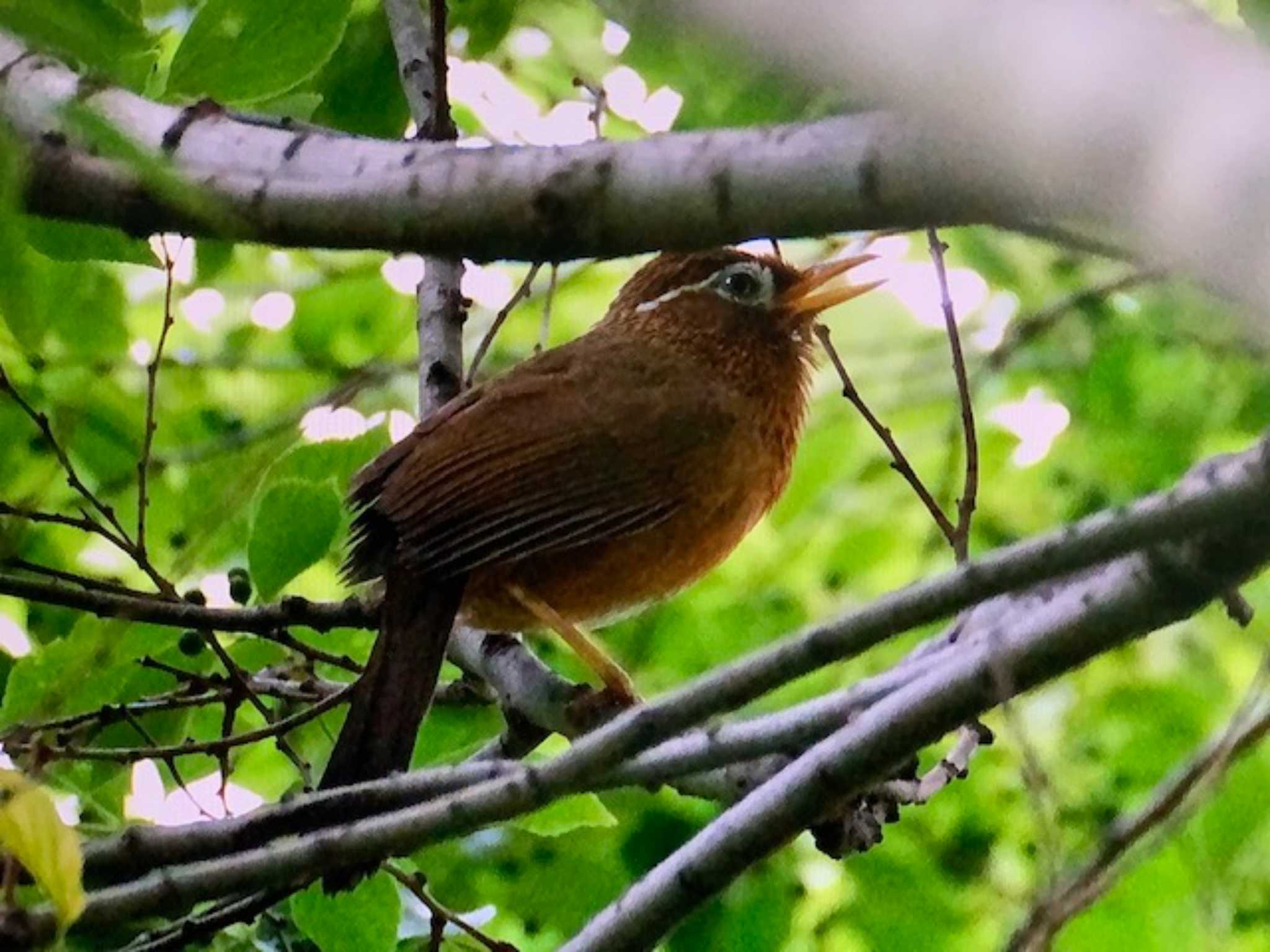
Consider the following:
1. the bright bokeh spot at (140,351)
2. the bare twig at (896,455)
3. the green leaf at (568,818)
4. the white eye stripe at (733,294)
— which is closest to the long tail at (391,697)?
the green leaf at (568,818)

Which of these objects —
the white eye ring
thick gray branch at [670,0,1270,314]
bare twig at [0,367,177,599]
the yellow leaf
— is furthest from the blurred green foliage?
thick gray branch at [670,0,1270,314]

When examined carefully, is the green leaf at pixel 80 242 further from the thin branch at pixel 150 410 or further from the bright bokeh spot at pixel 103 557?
the bright bokeh spot at pixel 103 557

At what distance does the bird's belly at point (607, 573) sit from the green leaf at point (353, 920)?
0.85m

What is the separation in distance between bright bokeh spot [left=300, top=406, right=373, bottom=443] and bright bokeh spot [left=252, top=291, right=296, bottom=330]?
0.92m

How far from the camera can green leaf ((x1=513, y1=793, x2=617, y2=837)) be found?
3.06 meters

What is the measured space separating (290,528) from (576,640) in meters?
0.66

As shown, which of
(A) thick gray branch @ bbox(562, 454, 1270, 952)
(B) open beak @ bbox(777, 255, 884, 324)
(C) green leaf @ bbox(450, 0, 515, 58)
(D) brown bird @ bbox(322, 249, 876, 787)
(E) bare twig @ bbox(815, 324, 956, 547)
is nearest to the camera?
(A) thick gray branch @ bbox(562, 454, 1270, 952)

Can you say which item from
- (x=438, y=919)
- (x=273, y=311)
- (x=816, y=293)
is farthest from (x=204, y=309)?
(x=438, y=919)

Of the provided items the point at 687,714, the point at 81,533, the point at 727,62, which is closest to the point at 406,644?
the point at 687,714

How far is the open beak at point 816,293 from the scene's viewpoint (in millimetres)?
4184

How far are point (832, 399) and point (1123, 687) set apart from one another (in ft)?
5.27

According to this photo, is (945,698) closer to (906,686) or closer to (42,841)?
(906,686)

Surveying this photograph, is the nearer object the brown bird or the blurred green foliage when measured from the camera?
the blurred green foliage

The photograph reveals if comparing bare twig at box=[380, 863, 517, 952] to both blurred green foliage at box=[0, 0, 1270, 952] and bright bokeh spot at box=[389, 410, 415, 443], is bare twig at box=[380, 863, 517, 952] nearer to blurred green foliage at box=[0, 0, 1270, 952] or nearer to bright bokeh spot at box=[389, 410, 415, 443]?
blurred green foliage at box=[0, 0, 1270, 952]
